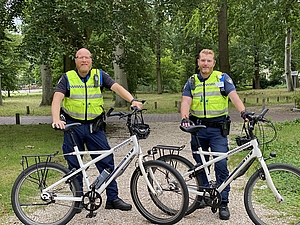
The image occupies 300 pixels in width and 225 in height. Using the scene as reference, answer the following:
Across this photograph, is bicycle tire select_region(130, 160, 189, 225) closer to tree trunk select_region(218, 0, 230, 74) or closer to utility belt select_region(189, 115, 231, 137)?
utility belt select_region(189, 115, 231, 137)

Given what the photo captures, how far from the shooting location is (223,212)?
454 cm

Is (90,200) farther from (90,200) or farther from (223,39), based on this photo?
(223,39)

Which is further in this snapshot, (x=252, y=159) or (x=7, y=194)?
(x=7, y=194)

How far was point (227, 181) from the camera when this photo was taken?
4.36 m

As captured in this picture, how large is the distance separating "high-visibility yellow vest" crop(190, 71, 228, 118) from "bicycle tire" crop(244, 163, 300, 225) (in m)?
0.86

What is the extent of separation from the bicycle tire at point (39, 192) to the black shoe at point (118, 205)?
58 centimetres

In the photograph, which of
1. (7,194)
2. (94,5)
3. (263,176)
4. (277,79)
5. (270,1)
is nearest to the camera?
(263,176)

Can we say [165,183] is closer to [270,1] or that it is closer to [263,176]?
[263,176]

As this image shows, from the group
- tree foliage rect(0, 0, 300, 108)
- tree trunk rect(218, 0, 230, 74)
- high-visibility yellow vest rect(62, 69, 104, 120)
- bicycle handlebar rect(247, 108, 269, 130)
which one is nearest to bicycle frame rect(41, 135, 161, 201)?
high-visibility yellow vest rect(62, 69, 104, 120)

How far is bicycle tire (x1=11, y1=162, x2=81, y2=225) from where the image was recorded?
4352 millimetres

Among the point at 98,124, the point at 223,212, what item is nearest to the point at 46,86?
the point at 98,124

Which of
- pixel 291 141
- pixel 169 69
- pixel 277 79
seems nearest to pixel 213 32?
pixel 291 141

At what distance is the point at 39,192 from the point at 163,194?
4.42 feet

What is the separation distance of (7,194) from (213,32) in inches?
854
